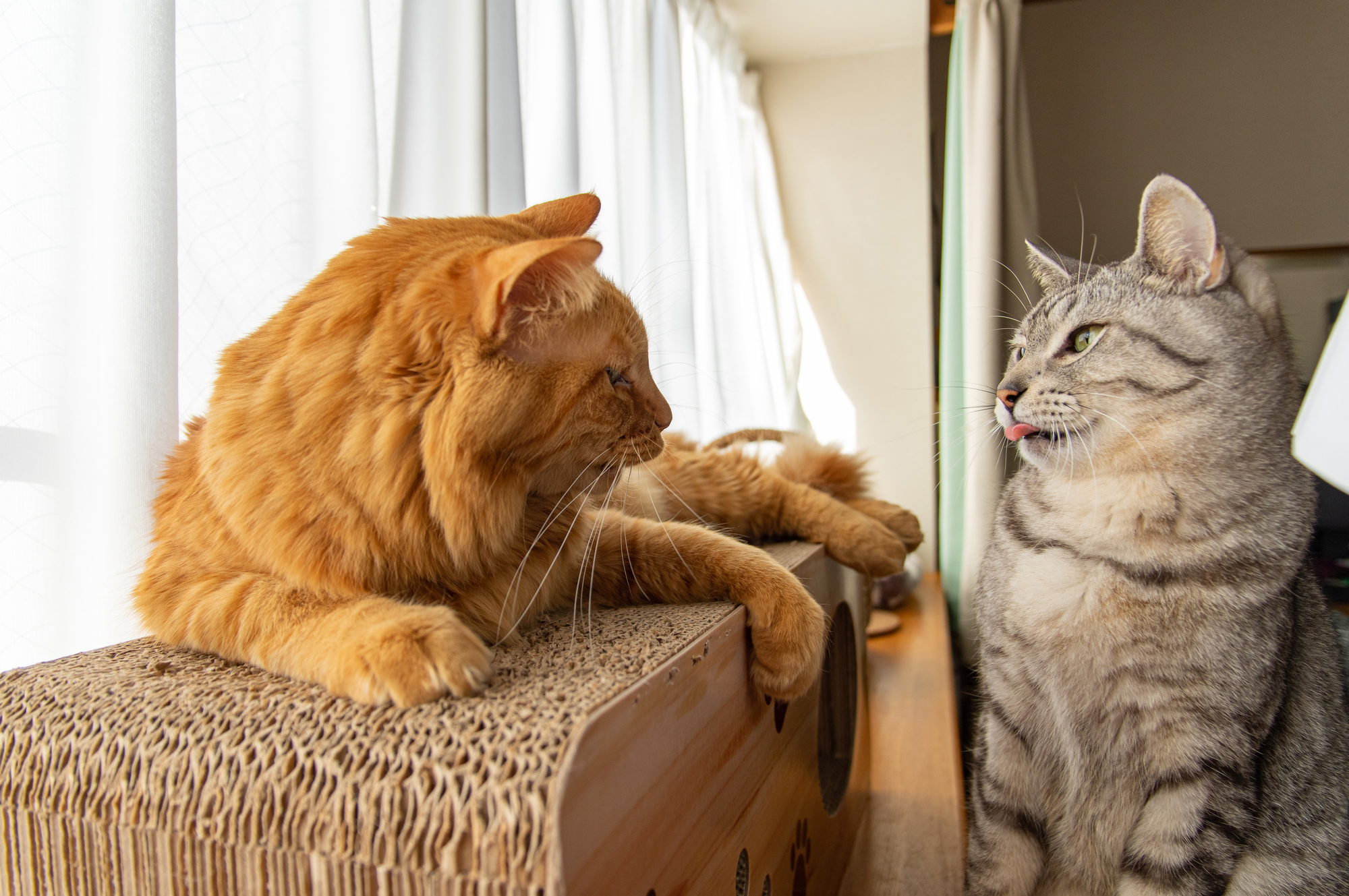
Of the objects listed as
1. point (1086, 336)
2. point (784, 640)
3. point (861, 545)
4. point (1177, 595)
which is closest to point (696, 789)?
point (784, 640)

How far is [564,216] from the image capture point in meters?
0.77

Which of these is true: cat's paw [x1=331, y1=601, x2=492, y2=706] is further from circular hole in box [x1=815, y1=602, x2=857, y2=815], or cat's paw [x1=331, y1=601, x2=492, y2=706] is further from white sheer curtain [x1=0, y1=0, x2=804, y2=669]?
circular hole in box [x1=815, y1=602, x2=857, y2=815]

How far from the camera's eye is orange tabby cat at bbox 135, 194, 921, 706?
53 cm

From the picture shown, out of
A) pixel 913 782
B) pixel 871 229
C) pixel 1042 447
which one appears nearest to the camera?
pixel 1042 447

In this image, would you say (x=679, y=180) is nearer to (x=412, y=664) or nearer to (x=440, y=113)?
(x=440, y=113)

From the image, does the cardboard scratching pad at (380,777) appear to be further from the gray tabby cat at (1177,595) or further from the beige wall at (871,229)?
the beige wall at (871,229)

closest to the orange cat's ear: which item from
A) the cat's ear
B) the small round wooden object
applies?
the cat's ear

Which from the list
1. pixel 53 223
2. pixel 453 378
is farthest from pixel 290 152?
pixel 453 378

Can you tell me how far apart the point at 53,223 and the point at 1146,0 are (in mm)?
3422

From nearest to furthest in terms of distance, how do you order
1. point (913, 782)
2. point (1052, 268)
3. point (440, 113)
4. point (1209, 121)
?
point (1052, 268), point (440, 113), point (913, 782), point (1209, 121)

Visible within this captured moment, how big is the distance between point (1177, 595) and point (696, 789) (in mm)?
493

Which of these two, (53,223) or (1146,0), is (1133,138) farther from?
(53,223)

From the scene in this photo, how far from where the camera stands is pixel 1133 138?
2711mm

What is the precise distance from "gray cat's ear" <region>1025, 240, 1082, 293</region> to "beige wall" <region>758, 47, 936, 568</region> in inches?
83.9
